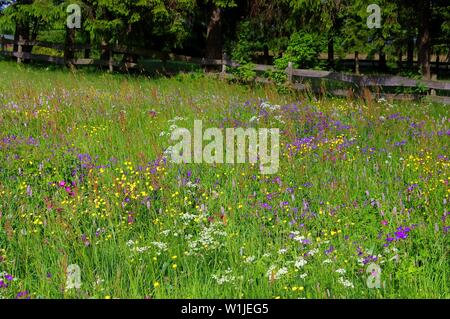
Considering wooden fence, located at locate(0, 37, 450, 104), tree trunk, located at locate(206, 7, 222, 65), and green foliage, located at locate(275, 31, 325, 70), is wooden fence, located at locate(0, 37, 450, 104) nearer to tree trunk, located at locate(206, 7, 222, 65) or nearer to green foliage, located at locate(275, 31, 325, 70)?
tree trunk, located at locate(206, 7, 222, 65)

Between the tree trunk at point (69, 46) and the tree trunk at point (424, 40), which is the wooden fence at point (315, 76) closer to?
the tree trunk at point (69, 46)

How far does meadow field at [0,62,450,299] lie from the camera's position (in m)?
3.61

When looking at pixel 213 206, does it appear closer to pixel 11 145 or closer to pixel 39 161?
pixel 39 161

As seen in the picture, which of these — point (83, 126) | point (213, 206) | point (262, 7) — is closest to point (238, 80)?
point (262, 7)

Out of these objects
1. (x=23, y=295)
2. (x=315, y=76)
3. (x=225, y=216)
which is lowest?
(x=23, y=295)

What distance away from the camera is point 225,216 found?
4547 millimetres

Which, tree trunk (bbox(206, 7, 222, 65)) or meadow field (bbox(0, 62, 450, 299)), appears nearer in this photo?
meadow field (bbox(0, 62, 450, 299))

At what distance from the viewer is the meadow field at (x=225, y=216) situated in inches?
142

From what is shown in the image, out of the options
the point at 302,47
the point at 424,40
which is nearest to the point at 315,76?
the point at 302,47

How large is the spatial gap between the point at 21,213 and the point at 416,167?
4.29 metres

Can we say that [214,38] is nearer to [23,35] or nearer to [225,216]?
[23,35]

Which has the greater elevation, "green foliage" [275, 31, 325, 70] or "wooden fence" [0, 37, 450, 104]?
"green foliage" [275, 31, 325, 70]

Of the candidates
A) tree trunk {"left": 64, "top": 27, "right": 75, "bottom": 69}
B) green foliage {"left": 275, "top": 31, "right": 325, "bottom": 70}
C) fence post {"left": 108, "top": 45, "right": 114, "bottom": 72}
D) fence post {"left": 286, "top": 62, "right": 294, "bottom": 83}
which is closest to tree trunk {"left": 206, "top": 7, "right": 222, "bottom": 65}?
green foliage {"left": 275, "top": 31, "right": 325, "bottom": 70}

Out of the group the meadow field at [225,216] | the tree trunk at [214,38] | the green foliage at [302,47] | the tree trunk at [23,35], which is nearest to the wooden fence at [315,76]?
the tree trunk at [23,35]
